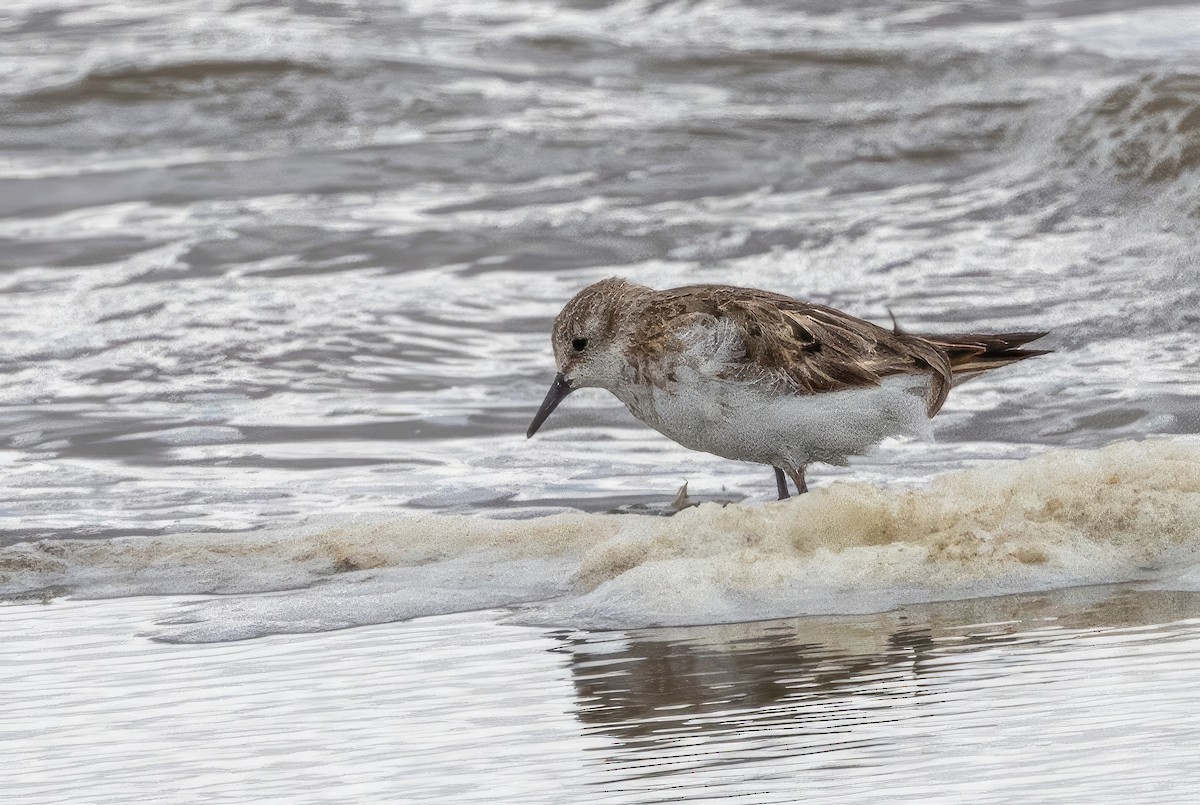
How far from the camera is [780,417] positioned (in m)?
5.39

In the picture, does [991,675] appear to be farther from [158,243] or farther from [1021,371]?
[158,243]

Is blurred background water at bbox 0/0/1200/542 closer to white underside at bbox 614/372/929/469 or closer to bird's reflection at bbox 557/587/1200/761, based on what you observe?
white underside at bbox 614/372/929/469

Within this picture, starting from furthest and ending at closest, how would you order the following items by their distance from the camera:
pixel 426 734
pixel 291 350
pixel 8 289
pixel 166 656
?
pixel 8 289 → pixel 291 350 → pixel 166 656 → pixel 426 734

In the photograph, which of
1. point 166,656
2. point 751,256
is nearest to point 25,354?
point 751,256

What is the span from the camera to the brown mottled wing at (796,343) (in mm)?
5379

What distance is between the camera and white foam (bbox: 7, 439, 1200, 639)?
4.64m

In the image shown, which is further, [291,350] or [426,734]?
[291,350]

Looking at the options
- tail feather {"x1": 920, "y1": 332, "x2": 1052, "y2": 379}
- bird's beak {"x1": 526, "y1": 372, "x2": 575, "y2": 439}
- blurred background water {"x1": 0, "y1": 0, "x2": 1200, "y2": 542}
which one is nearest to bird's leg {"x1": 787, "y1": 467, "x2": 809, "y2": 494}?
tail feather {"x1": 920, "y1": 332, "x2": 1052, "y2": 379}

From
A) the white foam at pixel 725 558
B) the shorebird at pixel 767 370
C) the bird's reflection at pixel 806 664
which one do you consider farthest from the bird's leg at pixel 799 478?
the bird's reflection at pixel 806 664

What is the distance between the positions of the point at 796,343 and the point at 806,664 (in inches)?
61.6

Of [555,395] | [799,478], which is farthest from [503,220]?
[799,478]

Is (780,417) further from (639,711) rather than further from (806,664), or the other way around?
(639,711)

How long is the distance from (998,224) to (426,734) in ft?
25.8

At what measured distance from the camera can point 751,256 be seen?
1086 cm
